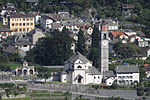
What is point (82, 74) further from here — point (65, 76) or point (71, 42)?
point (71, 42)

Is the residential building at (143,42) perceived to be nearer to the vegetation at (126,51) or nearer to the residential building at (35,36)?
the vegetation at (126,51)

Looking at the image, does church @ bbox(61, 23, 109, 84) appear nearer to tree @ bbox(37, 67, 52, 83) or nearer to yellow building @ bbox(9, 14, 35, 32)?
tree @ bbox(37, 67, 52, 83)

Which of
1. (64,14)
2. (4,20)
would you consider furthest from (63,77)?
(64,14)

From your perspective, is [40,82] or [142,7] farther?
[142,7]

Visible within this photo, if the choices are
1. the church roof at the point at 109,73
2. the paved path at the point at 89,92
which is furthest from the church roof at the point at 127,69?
the paved path at the point at 89,92

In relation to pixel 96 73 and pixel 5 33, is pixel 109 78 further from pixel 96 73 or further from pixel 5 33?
pixel 5 33

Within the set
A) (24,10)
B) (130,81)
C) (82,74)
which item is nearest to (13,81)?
(82,74)

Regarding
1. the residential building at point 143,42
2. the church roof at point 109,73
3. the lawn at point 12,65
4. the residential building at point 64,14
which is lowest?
the church roof at point 109,73
